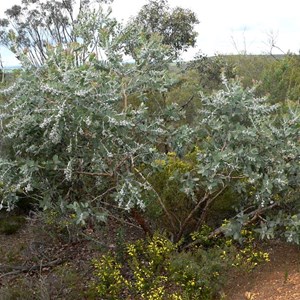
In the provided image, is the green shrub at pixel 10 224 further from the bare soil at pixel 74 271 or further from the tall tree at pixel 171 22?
the tall tree at pixel 171 22

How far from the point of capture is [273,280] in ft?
14.6

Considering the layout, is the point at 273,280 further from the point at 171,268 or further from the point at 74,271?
the point at 74,271

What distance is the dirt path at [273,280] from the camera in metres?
4.23

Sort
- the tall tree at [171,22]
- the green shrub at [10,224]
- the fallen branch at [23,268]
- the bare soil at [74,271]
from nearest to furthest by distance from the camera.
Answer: the bare soil at [74,271]
the fallen branch at [23,268]
the green shrub at [10,224]
the tall tree at [171,22]

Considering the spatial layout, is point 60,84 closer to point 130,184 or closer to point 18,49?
point 18,49

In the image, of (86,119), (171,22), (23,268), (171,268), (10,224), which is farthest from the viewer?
(171,22)

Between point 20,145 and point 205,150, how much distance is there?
155 cm

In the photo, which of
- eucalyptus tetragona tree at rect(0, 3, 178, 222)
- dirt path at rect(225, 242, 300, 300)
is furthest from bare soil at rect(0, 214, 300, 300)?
eucalyptus tetragona tree at rect(0, 3, 178, 222)

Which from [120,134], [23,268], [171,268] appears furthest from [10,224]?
[120,134]

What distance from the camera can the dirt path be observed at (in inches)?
167

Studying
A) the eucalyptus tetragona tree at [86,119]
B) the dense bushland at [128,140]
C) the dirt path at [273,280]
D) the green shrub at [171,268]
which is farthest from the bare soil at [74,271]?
the eucalyptus tetragona tree at [86,119]

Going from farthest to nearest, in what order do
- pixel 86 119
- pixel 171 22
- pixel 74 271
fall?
pixel 171 22
pixel 74 271
pixel 86 119

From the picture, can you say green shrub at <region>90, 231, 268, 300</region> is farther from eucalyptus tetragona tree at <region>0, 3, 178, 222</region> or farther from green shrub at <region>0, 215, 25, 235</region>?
green shrub at <region>0, 215, 25, 235</region>

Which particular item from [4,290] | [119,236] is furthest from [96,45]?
[4,290]
